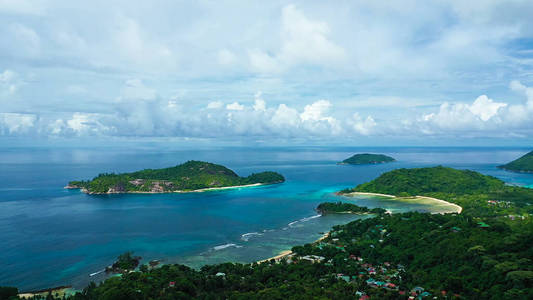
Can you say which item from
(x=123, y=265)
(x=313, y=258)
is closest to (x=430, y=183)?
(x=313, y=258)

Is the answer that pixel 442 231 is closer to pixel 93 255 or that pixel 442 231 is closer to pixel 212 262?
pixel 212 262

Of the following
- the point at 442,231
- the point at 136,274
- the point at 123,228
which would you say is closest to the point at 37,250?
the point at 123,228

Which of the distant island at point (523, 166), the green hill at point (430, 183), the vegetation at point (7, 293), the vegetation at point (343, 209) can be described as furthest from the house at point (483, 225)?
the distant island at point (523, 166)

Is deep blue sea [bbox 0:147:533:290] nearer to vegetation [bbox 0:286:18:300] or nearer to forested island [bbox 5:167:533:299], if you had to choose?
vegetation [bbox 0:286:18:300]

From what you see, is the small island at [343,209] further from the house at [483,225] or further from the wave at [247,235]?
the house at [483,225]

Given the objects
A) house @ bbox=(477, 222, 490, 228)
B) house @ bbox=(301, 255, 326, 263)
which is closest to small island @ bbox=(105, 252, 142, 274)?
house @ bbox=(301, 255, 326, 263)
